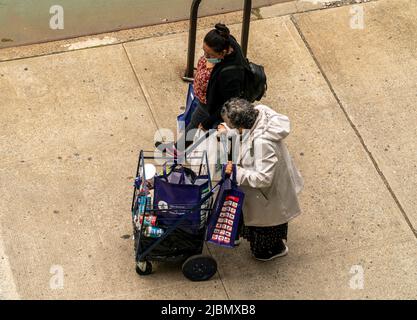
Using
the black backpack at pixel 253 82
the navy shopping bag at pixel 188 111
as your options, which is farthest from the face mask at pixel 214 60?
the navy shopping bag at pixel 188 111

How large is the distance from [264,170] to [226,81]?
0.85 meters

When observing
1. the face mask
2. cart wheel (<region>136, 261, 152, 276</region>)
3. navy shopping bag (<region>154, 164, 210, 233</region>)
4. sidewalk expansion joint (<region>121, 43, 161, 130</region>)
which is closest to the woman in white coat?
navy shopping bag (<region>154, 164, 210, 233</region>)

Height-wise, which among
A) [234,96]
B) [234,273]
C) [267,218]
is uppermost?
[234,96]

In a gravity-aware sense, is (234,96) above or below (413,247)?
above

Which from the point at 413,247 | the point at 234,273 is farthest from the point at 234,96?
the point at 413,247

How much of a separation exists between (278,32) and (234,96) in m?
2.17

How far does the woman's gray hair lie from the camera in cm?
559

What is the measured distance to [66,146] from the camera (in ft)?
23.3

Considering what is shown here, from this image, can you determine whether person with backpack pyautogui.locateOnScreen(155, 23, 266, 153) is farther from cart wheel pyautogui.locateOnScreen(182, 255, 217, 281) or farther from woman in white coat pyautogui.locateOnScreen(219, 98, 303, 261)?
cart wheel pyautogui.locateOnScreen(182, 255, 217, 281)

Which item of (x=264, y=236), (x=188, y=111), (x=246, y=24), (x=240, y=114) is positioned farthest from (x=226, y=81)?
(x=246, y=24)

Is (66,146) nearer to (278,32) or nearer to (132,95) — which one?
(132,95)

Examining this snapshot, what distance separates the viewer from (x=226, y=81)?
6.17m

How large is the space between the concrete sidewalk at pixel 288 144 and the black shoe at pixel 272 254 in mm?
65

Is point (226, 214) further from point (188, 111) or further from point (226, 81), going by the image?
point (188, 111)
